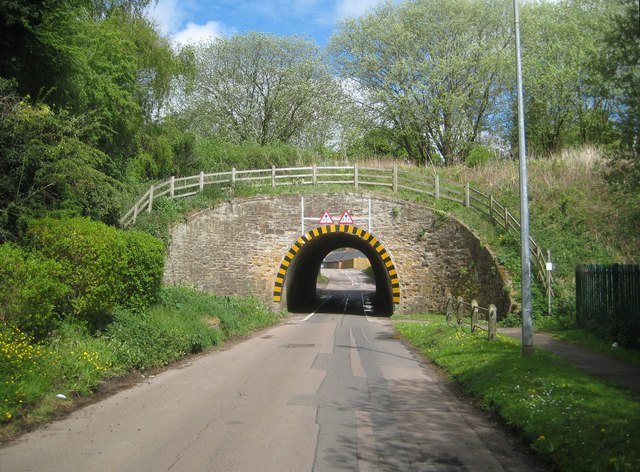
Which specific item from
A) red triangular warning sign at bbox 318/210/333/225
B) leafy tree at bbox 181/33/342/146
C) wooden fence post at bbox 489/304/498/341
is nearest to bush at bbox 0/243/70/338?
wooden fence post at bbox 489/304/498/341

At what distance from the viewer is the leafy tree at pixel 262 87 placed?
Result: 45719 mm

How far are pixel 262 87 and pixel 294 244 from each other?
2251 centimetres

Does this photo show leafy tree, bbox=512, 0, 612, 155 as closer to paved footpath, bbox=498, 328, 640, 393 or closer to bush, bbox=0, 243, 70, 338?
paved footpath, bbox=498, 328, 640, 393

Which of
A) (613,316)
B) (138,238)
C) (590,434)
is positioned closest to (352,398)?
(590,434)

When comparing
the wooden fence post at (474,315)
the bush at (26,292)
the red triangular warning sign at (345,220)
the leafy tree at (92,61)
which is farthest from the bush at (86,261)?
the red triangular warning sign at (345,220)

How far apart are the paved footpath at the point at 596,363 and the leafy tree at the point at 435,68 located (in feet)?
88.5

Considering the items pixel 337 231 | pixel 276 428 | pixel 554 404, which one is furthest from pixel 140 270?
pixel 337 231

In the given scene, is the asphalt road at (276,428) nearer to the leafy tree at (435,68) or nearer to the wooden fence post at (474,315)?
the wooden fence post at (474,315)

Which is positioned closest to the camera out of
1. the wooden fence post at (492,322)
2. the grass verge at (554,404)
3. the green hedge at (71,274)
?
the grass verge at (554,404)

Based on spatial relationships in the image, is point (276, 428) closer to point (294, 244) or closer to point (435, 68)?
point (294, 244)

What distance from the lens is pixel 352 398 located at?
941 cm

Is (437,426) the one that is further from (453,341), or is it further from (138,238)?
(138,238)

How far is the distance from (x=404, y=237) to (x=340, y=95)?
71.9ft

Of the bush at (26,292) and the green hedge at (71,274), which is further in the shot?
the green hedge at (71,274)
